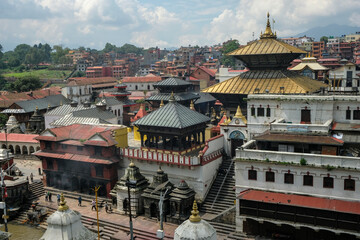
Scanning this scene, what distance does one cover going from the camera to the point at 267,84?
40812 mm

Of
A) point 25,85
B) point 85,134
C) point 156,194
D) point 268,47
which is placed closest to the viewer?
point 156,194

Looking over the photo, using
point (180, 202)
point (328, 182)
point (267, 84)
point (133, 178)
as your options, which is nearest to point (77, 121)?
point (133, 178)

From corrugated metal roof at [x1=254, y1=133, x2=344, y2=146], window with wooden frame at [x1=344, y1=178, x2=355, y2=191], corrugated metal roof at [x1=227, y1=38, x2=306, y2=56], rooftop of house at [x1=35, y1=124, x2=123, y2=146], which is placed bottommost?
window with wooden frame at [x1=344, y1=178, x2=355, y2=191]

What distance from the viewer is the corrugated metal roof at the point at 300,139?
96.4 ft

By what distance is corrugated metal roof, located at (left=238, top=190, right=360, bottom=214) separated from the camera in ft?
87.0

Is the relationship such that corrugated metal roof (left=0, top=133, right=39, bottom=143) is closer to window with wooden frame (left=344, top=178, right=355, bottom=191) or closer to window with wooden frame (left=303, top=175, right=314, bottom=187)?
window with wooden frame (left=303, top=175, right=314, bottom=187)

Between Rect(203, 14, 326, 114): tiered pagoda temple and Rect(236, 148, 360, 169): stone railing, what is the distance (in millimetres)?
10785

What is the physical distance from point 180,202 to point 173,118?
866 centimetres

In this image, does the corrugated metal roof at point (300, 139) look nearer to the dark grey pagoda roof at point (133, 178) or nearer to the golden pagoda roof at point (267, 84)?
the golden pagoda roof at point (267, 84)

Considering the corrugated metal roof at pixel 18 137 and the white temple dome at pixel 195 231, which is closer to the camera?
the white temple dome at pixel 195 231

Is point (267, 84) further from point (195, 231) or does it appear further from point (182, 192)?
point (195, 231)

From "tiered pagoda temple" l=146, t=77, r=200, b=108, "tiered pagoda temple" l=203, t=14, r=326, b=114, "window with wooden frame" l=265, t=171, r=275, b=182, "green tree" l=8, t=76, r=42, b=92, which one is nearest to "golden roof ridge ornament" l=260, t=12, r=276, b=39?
"tiered pagoda temple" l=203, t=14, r=326, b=114

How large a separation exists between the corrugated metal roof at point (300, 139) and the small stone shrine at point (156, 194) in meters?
9.22

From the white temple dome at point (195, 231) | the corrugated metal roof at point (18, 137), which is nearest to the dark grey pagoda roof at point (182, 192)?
the white temple dome at point (195, 231)
